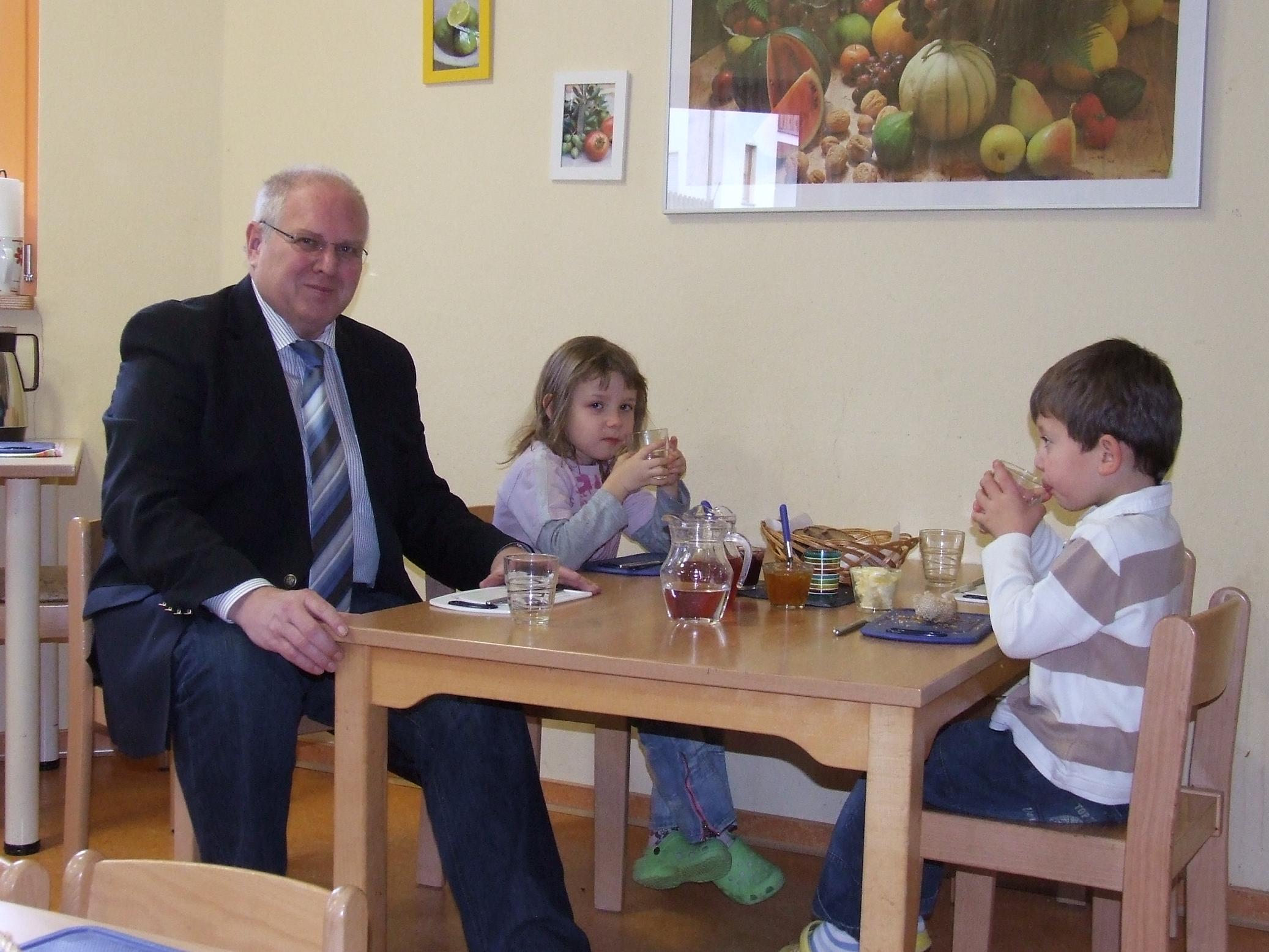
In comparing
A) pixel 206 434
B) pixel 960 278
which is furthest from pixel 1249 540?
pixel 206 434

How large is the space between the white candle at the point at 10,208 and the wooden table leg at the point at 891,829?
281cm

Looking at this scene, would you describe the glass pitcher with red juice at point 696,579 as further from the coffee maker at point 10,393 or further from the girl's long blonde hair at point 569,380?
the coffee maker at point 10,393

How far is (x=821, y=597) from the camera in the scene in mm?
1970

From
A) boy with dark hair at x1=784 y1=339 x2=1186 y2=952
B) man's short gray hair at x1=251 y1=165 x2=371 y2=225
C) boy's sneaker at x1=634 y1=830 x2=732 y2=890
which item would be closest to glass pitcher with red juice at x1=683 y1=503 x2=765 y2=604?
boy with dark hair at x1=784 y1=339 x2=1186 y2=952

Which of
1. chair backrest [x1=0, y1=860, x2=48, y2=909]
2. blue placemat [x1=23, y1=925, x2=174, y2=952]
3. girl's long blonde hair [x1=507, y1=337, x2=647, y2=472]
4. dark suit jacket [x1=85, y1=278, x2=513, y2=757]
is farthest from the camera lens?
girl's long blonde hair [x1=507, y1=337, x2=647, y2=472]

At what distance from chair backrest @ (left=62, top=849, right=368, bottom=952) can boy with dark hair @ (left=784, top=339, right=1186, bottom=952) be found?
3.23 ft

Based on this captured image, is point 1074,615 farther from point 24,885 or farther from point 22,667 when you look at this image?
point 22,667

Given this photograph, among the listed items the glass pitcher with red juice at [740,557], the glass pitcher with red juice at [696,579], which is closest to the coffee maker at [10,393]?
the glass pitcher with red juice at [740,557]

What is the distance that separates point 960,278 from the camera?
8.98ft

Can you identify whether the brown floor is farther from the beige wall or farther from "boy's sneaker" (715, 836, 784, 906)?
the beige wall

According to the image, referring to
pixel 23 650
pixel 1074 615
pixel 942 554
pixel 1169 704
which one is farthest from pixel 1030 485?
pixel 23 650

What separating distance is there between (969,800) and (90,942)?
126 centimetres

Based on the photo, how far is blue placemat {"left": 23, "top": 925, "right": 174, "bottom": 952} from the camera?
2.53 feet

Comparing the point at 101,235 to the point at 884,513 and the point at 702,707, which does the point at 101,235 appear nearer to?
the point at 884,513
